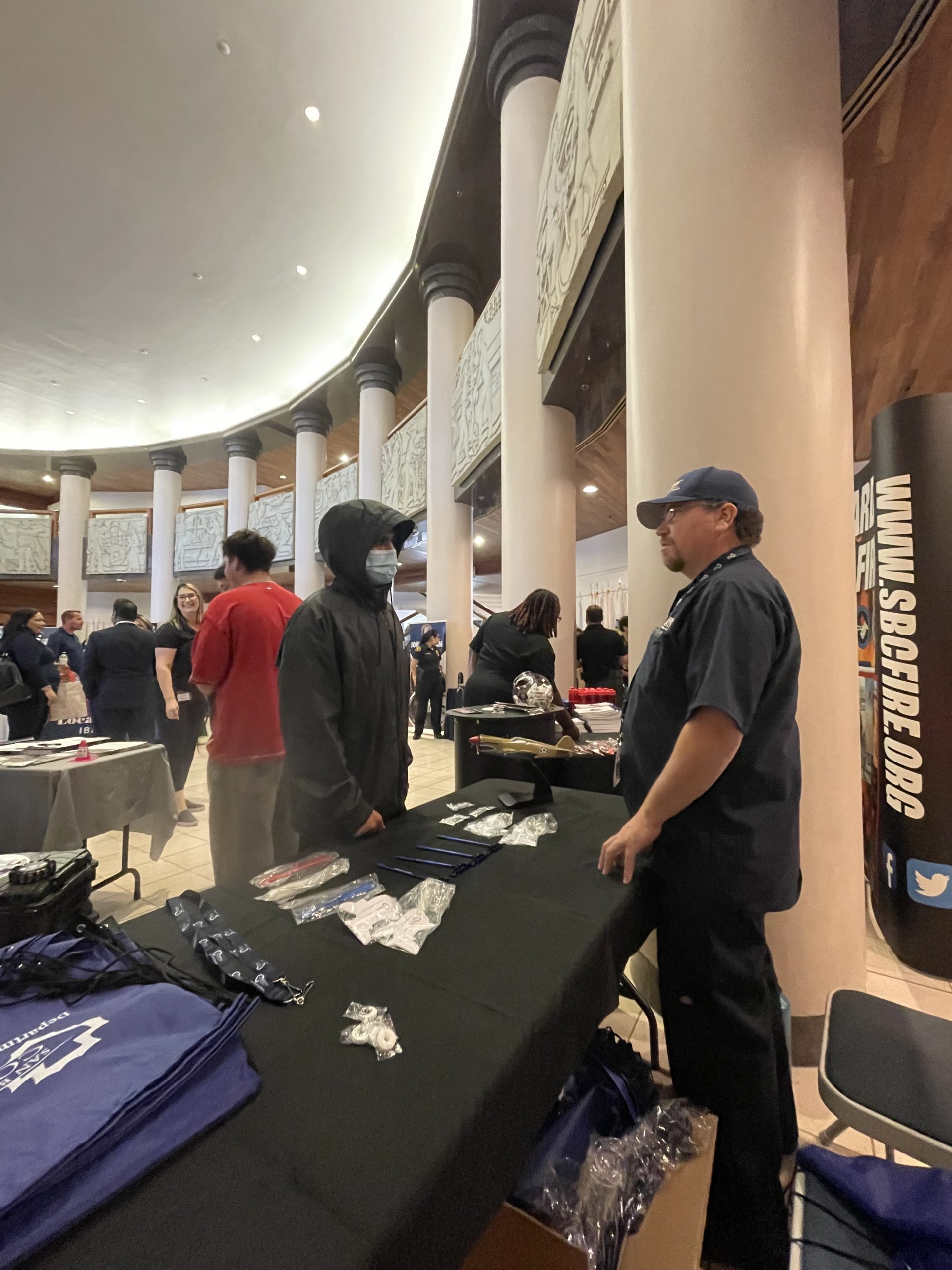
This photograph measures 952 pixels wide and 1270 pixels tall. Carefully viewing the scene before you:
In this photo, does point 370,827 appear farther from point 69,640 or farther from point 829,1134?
point 69,640

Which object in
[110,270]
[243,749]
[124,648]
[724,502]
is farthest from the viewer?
[110,270]

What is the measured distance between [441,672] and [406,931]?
21.7 feet

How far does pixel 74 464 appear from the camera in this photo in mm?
14547

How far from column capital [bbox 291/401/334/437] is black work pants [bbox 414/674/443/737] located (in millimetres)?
7583

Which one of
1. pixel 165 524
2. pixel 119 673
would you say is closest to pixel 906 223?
pixel 119 673

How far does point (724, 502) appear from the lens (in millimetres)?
1280

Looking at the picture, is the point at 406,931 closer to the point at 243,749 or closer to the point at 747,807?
the point at 747,807

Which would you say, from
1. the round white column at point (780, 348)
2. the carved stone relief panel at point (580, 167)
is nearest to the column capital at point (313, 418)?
the carved stone relief panel at point (580, 167)

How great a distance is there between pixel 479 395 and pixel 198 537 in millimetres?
9566

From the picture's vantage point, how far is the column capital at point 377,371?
414 inches

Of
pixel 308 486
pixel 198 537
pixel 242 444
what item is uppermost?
pixel 242 444

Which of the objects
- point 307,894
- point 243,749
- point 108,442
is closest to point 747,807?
point 307,894

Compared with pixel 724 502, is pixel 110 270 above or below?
above

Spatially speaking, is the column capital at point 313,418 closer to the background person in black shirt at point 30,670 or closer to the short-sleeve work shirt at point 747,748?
the background person in black shirt at point 30,670
